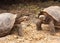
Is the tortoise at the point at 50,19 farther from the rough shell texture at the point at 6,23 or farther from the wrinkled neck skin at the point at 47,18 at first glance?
the rough shell texture at the point at 6,23

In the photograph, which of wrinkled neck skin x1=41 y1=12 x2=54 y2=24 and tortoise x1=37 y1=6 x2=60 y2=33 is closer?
tortoise x1=37 y1=6 x2=60 y2=33

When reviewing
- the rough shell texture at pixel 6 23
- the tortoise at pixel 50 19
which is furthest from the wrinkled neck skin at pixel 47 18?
the rough shell texture at pixel 6 23

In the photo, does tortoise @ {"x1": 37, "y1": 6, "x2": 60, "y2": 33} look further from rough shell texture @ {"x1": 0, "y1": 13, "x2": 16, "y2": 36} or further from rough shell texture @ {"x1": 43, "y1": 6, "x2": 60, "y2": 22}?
rough shell texture @ {"x1": 0, "y1": 13, "x2": 16, "y2": 36}

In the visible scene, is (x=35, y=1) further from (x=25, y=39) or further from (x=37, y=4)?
(x=25, y=39)

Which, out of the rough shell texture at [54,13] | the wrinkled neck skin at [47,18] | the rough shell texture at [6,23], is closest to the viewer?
the rough shell texture at [6,23]

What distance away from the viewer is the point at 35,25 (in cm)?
494

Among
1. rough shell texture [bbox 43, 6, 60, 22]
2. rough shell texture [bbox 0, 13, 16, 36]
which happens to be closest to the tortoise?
rough shell texture [bbox 43, 6, 60, 22]

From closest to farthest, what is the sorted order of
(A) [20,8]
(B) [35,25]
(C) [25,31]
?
(C) [25,31]
(B) [35,25]
(A) [20,8]

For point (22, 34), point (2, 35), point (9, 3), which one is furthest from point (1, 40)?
point (9, 3)

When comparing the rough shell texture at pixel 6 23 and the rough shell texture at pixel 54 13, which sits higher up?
the rough shell texture at pixel 54 13

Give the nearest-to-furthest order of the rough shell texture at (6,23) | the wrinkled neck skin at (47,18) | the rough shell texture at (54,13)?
the rough shell texture at (6,23) → the rough shell texture at (54,13) → the wrinkled neck skin at (47,18)

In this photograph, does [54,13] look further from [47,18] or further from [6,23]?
[6,23]

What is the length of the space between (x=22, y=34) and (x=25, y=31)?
238mm

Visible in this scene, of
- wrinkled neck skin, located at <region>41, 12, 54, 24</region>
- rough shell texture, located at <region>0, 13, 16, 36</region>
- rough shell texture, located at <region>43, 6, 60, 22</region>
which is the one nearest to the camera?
rough shell texture, located at <region>0, 13, 16, 36</region>
